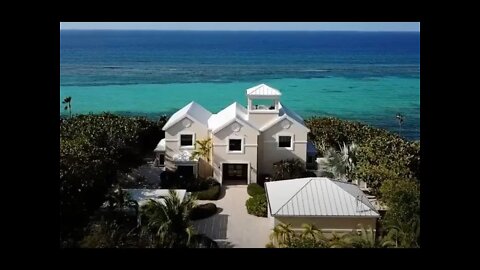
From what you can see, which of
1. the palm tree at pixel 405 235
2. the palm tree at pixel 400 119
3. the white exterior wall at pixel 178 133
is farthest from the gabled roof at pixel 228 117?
the palm tree at pixel 405 235

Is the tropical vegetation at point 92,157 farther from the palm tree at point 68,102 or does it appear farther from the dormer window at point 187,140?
the dormer window at point 187,140

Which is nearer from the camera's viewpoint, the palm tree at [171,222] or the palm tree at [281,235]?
the palm tree at [171,222]

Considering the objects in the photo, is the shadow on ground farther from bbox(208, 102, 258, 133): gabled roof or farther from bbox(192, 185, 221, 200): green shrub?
bbox(208, 102, 258, 133): gabled roof

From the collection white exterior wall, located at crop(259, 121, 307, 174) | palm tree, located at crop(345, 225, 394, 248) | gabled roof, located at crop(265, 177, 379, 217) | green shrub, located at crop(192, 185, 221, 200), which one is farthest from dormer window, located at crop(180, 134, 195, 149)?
palm tree, located at crop(345, 225, 394, 248)

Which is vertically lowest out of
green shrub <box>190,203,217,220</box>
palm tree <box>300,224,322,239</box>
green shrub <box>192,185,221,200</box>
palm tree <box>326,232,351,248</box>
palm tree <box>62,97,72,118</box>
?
palm tree <box>326,232,351,248</box>

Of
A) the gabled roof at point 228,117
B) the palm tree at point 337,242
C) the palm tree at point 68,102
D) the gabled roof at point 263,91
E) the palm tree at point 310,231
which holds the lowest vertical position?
the palm tree at point 337,242
